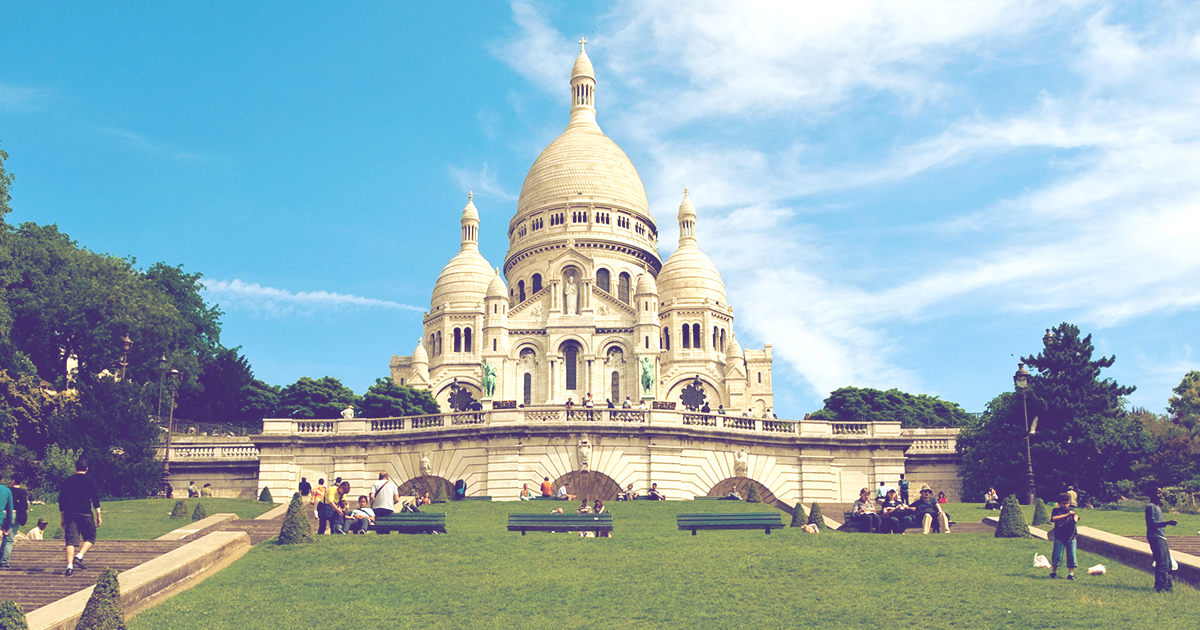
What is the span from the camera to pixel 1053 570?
19.7 m

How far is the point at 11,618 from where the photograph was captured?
1307 centimetres

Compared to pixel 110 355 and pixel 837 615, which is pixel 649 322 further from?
pixel 837 615

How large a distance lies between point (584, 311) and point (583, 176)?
60.2ft

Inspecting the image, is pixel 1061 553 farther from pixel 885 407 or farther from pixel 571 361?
pixel 571 361

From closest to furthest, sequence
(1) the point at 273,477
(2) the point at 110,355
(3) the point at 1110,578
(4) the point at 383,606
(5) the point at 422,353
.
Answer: (4) the point at 383,606, (3) the point at 1110,578, (1) the point at 273,477, (2) the point at 110,355, (5) the point at 422,353

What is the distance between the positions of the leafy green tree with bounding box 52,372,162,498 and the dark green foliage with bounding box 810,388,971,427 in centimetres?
4613

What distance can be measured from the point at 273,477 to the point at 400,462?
15.3ft

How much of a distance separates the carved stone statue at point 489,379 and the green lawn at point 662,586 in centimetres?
5908

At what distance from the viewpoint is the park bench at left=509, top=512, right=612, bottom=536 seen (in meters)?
25.0

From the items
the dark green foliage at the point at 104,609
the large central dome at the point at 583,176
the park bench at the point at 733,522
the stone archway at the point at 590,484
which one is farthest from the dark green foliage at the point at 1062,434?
the large central dome at the point at 583,176

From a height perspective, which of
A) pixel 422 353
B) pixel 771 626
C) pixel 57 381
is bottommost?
pixel 771 626

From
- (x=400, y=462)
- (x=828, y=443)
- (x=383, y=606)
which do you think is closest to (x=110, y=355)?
(x=400, y=462)

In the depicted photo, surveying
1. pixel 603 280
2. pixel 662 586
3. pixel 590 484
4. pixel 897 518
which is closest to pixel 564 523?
pixel 662 586

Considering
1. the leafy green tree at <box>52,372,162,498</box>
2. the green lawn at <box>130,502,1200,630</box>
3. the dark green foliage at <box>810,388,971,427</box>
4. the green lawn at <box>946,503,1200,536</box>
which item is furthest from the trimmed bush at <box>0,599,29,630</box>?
the dark green foliage at <box>810,388,971,427</box>
